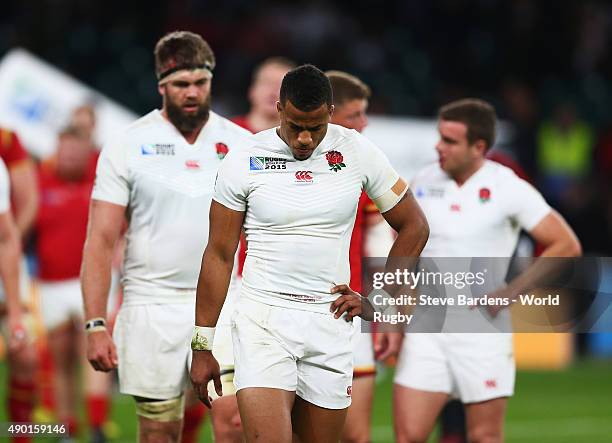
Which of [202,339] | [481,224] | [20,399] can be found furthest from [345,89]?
[20,399]

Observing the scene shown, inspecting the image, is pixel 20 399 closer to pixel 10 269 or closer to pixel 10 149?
pixel 10 269

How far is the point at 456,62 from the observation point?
2119cm

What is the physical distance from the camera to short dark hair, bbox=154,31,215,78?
7031 millimetres

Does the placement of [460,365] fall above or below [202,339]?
below

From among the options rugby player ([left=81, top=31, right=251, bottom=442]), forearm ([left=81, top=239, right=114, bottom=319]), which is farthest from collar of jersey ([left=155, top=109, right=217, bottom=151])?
forearm ([left=81, top=239, right=114, bottom=319])

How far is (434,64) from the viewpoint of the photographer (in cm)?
2127

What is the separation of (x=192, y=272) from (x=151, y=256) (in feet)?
0.77

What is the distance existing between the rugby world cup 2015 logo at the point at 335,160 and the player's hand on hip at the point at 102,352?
1.67 metres

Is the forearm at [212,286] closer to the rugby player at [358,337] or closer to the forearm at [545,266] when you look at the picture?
the rugby player at [358,337]

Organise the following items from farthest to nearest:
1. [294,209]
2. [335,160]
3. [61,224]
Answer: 1. [61,224]
2. [335,160]
3. [294,209]

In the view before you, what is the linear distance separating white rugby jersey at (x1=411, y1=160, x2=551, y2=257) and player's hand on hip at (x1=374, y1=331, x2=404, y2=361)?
1.69 ft

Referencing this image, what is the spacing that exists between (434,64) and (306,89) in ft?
52.2

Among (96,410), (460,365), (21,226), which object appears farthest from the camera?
(96,410)

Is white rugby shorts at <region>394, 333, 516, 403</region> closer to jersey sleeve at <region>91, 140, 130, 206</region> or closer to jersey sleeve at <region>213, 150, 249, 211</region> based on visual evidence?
jersey sleeve at <region>91, 140, 130, 206</region>
